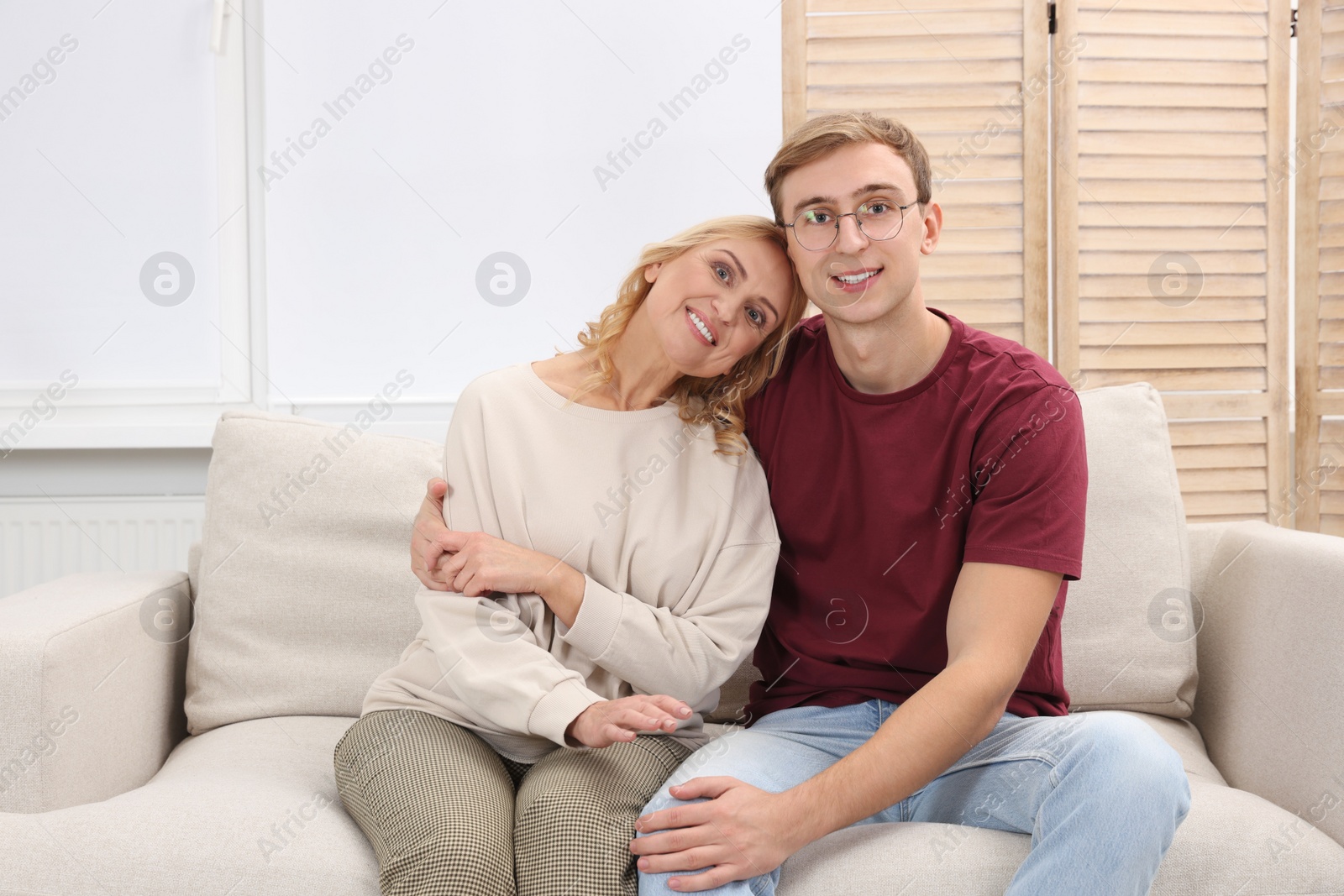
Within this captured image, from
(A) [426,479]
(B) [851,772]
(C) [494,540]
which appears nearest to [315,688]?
(A) [426,479]

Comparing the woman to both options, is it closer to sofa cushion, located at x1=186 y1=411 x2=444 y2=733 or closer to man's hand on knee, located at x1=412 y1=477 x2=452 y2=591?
man's hand on knee, located at x1=412 y1=477 x2=452 y2=591

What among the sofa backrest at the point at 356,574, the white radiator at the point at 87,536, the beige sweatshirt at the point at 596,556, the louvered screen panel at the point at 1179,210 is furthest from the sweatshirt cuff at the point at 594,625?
the white radiator at the point at 87,536

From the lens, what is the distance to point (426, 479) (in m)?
1.58

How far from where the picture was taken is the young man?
1.01m

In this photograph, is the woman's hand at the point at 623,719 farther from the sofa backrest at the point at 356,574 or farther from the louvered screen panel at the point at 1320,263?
the louvered screen panel at the point at 1320,263

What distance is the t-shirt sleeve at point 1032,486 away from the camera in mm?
1150

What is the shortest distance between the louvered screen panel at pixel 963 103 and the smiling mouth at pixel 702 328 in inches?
41.9

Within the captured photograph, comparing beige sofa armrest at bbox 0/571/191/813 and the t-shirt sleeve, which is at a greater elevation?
the t-shirt sleeve

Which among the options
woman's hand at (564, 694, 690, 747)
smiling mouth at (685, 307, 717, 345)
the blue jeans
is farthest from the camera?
smiling mouth at (685, 307, 717, 345)

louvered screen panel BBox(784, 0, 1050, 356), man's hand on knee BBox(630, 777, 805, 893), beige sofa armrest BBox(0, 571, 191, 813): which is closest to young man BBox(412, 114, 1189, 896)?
man's hand on knee BBox(630, 777, 805, 893)

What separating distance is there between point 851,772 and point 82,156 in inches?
95.5

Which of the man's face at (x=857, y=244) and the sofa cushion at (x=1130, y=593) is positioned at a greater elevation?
the man's face at (x=857, y=244)

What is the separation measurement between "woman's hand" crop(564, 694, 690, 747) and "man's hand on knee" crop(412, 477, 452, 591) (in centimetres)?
25

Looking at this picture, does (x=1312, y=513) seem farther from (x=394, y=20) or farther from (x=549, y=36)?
(x=394, y=20)
